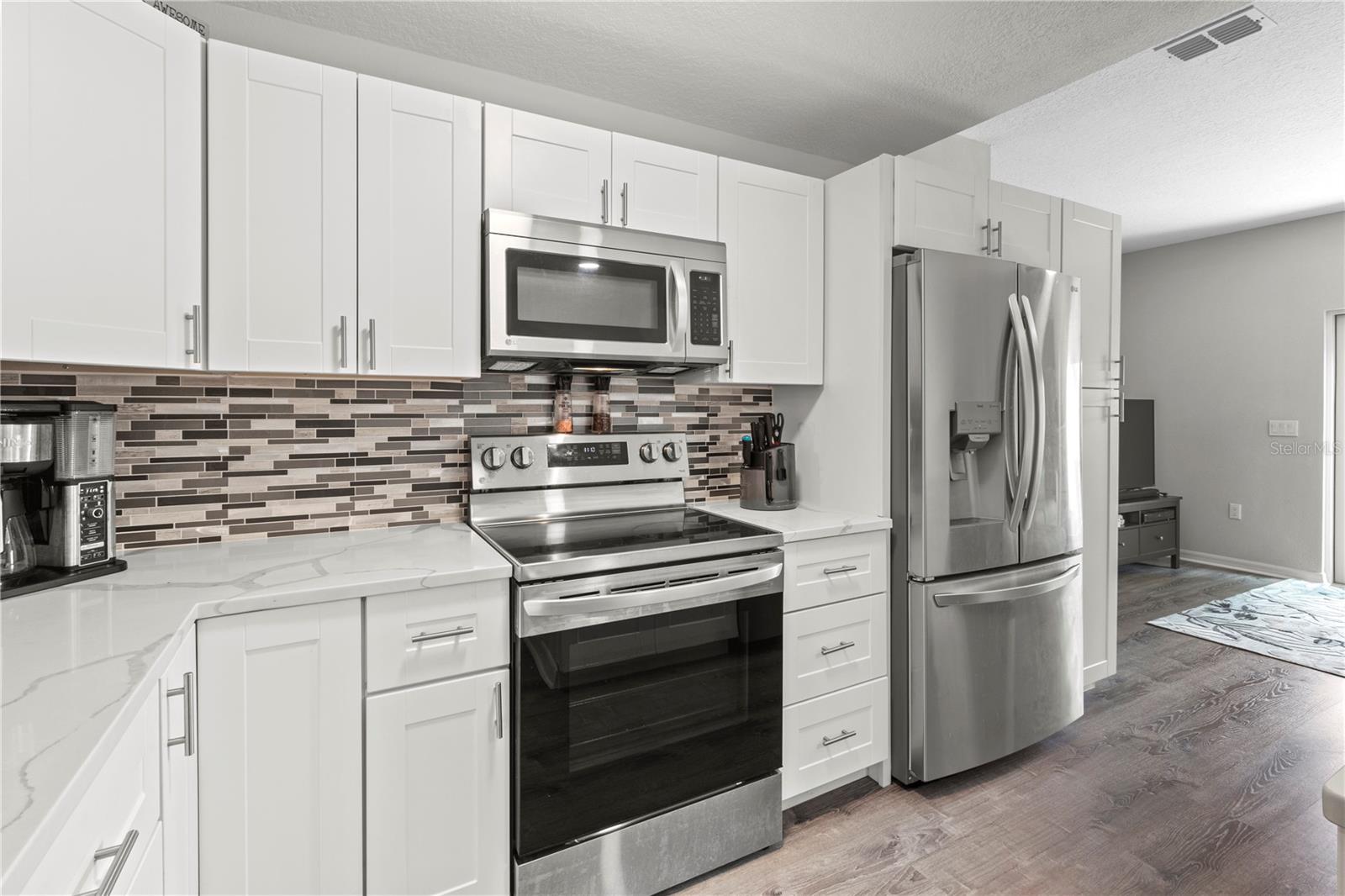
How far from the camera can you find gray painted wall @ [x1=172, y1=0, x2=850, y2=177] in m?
2.00

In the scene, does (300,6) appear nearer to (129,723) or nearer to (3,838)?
(129,723)

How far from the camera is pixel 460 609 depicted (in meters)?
1.63

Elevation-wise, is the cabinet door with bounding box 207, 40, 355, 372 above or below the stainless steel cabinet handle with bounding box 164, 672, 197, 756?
above

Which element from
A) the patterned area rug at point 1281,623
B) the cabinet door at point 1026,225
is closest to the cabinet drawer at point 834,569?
the cabinet door at point 1026,225

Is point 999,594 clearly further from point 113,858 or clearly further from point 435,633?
point 113,858

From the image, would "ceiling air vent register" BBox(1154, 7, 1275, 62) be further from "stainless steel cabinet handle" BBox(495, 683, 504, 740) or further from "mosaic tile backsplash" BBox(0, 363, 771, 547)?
"stainless steel cabinet handle" BBox(495, 683, 504, 740)

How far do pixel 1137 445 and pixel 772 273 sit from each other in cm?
457

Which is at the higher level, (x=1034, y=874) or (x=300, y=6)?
(x=300, y=6)

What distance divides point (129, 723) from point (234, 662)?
0.50 m

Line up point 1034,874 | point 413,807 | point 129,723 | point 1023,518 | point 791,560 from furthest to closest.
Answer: point 1023,518 → point 791,560 → point 1034,874 → point 413,807 → point 129,723

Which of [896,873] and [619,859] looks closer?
[619,859]

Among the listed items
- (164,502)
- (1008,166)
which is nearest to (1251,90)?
(1008,166)

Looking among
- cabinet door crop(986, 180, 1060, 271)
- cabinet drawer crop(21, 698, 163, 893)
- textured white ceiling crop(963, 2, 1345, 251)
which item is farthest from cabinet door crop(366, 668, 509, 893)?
textured white ceiling crop(963, 2, 1345, 251)

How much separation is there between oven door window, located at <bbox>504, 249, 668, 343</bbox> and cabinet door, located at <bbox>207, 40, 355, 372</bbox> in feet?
1.52
